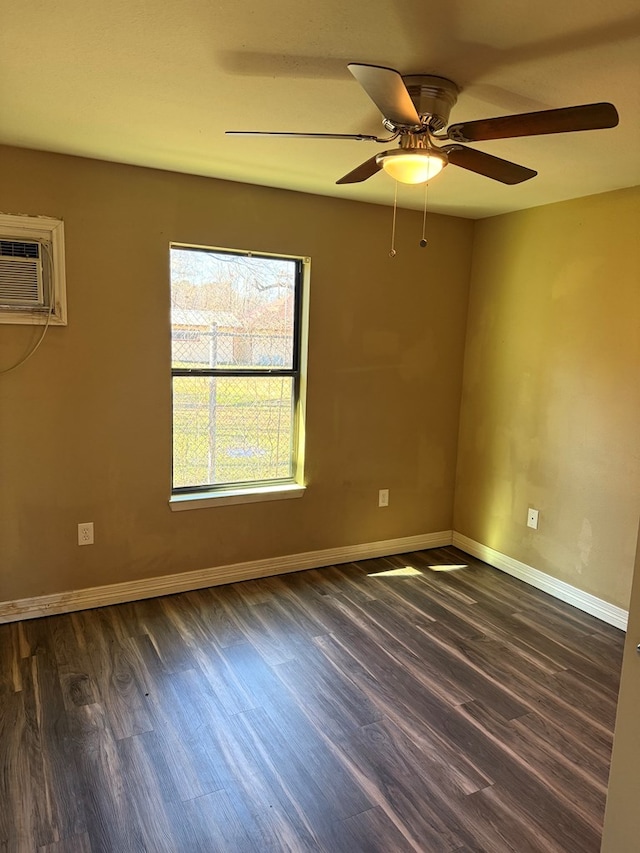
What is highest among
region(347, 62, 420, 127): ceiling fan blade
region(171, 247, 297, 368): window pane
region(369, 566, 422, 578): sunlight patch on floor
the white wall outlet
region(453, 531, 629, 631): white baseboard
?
region(347, 62, 420, 127): ceiling fan blade

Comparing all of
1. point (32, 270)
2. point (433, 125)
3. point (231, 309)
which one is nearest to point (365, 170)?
point (433, 125)

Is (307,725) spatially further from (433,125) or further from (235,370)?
(433,125)

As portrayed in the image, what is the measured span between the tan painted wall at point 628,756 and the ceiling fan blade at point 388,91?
1.28 meters

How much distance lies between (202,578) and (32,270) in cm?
193

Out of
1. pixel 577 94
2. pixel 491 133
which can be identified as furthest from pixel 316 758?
pixel 577 94

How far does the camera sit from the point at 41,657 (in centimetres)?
263

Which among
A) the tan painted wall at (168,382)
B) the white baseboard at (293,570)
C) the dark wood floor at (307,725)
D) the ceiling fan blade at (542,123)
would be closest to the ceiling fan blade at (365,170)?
the ceiling fan blade at (542,123)

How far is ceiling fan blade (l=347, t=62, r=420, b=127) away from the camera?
1372mm

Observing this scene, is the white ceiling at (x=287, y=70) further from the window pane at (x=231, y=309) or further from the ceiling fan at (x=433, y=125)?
the window pane at (x=231, y=309)

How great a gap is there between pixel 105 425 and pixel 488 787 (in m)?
2.41

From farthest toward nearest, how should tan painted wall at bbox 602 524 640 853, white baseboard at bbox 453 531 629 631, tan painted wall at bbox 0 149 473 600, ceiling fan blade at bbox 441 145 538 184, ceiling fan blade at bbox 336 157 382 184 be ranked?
white baseboard at bbox 453 531 629 631, tan painted wall at bbox 0 149 473 600, ceiling fan blade at bbox 336 157 382 184, ceiling fan blade at bbox 441 145 538 184, tan painted wall at bbox 602 524 640 853

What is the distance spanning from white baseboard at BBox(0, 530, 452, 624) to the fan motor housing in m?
2.66

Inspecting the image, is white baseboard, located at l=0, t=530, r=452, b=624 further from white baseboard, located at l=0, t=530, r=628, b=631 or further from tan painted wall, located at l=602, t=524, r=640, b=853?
tan painted wall, located at l=602, t=524, r=640, b=853

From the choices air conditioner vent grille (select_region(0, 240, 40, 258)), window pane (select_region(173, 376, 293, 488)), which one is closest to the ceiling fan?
air conditioner vent grille (select_region(0, 240, 40, 258))
